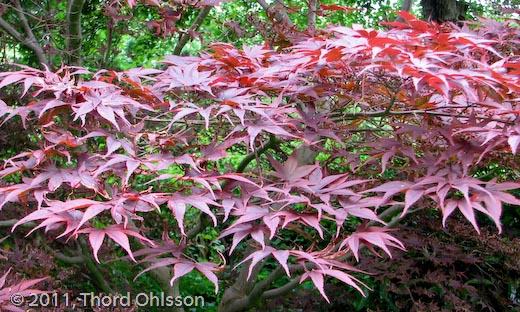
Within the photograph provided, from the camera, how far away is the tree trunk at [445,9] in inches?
204

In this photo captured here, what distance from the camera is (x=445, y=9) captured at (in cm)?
518

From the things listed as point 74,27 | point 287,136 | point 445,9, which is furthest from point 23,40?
point 445,9

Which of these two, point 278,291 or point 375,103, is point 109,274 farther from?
point 375,103

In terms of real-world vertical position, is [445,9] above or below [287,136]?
below

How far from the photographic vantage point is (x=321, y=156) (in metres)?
3.47

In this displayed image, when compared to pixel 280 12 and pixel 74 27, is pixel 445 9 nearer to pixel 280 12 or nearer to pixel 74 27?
pixel 280 12

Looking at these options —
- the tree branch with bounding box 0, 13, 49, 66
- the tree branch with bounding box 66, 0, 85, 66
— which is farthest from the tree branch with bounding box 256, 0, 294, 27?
the tree branch with bounding box 0, 13, 49, 66

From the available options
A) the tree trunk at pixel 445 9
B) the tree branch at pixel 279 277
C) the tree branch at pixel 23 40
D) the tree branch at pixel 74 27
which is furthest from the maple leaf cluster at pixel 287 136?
the tree trunk at pixel 445 9

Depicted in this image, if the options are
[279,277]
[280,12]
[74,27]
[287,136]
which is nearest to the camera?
[287,136]

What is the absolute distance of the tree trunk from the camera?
5.17m

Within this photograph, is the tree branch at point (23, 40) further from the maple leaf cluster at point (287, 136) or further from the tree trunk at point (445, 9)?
the tree trunk at point (445, 9)

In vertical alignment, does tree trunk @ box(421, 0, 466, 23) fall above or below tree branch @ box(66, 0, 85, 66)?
below

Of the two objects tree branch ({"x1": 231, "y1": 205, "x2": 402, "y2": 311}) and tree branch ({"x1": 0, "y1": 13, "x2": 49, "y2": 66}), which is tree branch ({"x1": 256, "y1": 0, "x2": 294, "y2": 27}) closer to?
tree branch ({"x1": 231, "y1": 205, "x2": 402, "y2": 311})

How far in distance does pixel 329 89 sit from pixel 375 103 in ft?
0.86
